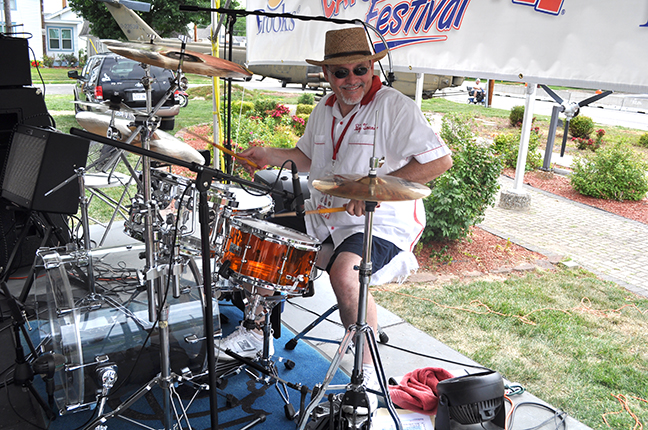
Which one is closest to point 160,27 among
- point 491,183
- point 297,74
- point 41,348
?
point 297,74

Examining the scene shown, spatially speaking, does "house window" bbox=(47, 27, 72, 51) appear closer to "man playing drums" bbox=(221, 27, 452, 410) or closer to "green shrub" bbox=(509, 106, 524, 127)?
"green shrub" bbox=(509, 106, 524, 127)

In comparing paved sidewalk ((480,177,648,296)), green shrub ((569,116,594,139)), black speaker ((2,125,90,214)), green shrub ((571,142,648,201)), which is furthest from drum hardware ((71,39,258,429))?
green shrub ((569,116,594,139))

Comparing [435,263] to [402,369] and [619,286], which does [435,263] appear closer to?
[619,286]

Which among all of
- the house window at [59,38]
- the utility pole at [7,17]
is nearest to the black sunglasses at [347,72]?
the utility pole at [7,17]

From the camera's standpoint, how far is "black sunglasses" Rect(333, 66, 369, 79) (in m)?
2.46

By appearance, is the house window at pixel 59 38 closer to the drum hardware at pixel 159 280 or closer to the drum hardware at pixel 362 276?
the drum hardware at pixel 159 280

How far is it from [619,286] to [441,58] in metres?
2.74

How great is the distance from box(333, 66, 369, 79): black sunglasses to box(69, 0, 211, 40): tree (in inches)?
597

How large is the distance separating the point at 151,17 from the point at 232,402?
17.0m

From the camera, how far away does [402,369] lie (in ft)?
8.94

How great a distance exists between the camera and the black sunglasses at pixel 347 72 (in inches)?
96.7

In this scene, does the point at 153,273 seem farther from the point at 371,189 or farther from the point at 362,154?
the point at 362,154

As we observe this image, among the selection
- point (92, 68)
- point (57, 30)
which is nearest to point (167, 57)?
point (92, 68)

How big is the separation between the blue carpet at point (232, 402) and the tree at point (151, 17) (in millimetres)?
15545
